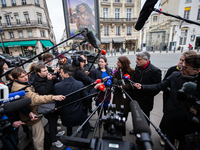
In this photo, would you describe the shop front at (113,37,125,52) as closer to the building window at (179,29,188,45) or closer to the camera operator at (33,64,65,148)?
the building window at (179,29,188,45)

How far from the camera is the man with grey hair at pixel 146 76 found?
2.04 meters

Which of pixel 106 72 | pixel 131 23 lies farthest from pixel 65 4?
pixel 131 23

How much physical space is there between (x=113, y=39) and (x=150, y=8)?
2558cm

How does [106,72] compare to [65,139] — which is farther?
[106,72]

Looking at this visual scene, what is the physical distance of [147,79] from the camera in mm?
2100

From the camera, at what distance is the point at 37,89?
1.93 m

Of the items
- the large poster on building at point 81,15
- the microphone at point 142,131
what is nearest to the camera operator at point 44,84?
the microphone at point 142,131

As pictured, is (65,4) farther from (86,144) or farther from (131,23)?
(131,23)

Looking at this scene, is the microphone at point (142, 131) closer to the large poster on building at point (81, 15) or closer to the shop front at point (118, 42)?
the large poster on building at point (81, 15)

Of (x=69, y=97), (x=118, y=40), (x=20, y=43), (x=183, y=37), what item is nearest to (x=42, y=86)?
(x=69, y=97)

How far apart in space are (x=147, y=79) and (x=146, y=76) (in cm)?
7

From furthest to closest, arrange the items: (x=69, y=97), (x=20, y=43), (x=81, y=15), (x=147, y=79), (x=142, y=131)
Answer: (x=20, y=43)
(x=81, y=15)
(x=147, y=79)
(x=69, y=97)
(x=142, y=131)

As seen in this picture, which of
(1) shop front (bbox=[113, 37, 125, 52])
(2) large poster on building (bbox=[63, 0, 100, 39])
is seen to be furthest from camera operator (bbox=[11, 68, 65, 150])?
(1) shop front (bbox=[113, 37, 125, 52])

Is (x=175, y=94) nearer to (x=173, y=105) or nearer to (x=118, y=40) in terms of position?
(x=173, y=105)
